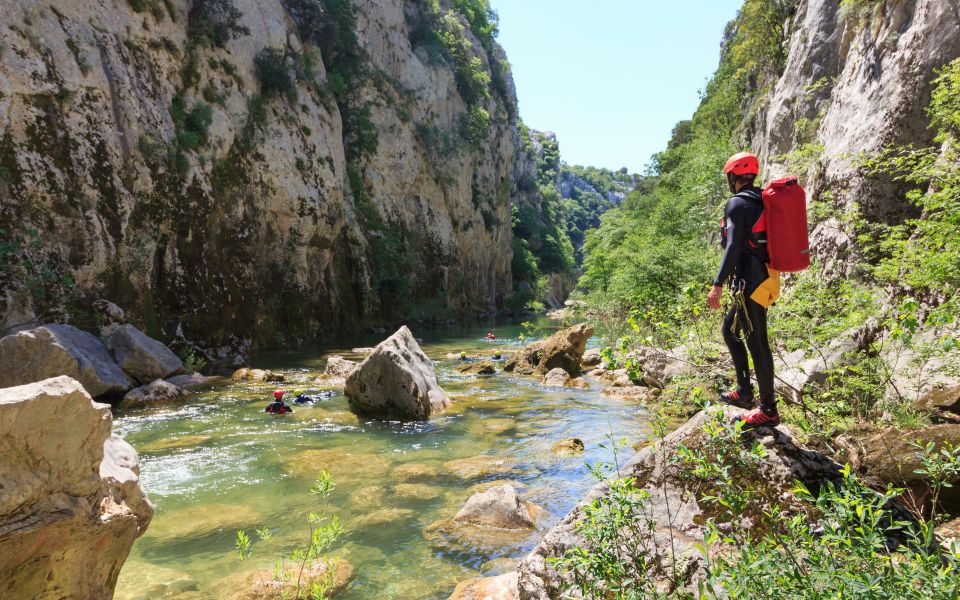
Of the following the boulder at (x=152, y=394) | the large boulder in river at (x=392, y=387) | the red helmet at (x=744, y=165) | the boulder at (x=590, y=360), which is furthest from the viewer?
the boulder at (x=590, y=360)

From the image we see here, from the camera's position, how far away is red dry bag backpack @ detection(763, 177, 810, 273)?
3.57 meters

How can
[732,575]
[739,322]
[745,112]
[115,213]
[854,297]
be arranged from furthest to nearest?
[745,112] < [115,213] < [854,297] < [739,322] < [732,575]

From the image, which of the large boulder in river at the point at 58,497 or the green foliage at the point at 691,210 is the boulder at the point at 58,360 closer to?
the large boulder in river at the point at 58,497

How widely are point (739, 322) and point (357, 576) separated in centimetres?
376

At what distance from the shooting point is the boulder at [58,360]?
1004 cm

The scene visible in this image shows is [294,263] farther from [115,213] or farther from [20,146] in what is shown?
[20,146]

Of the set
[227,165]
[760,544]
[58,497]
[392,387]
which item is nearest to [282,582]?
[58,497]

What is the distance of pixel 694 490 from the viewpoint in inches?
130

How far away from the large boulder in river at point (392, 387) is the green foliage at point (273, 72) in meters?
17.6

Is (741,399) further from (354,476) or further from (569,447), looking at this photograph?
(354,476)

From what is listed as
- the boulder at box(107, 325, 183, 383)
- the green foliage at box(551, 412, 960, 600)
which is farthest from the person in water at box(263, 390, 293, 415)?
the green foliage at box(551, 412, 960, 600)

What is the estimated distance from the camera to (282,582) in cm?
444

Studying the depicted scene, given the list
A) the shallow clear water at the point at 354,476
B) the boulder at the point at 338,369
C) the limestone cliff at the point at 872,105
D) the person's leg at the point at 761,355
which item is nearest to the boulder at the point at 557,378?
the shallow clear water at the point at 354,476

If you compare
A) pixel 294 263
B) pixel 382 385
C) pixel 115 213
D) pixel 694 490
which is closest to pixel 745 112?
pixel 294 263
